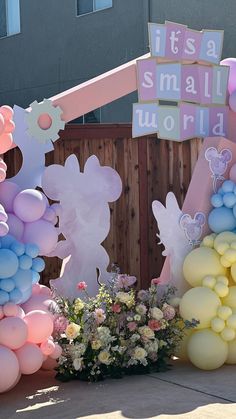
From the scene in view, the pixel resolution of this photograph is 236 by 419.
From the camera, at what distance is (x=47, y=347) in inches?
229

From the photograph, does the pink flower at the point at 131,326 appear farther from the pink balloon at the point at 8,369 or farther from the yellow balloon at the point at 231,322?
the pink balloon at the point at 8,369

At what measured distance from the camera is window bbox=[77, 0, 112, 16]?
574 inches

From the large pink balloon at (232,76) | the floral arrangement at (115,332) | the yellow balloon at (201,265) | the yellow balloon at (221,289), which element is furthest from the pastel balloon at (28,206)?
the large pink balloon at (232,76)

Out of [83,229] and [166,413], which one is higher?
[83,229]

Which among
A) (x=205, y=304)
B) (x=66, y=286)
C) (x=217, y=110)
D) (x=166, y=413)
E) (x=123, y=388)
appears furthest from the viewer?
(x=217, y=110)

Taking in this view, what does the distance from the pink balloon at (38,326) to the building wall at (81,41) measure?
320 inches

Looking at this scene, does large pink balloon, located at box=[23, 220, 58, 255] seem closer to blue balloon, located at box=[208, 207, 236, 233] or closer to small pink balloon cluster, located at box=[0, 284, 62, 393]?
small pink balloon cluster, located at box=[0, 284, 62, 393]

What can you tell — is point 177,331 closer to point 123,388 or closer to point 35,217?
point 123,388

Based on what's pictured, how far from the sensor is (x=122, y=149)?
8117 mm

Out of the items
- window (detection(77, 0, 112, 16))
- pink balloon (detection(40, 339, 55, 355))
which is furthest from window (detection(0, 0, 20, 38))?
pink balloon (detection(40, 339, 55, 355))

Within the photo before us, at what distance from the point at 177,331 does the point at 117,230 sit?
202 cm

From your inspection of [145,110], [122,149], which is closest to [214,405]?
[145,110]

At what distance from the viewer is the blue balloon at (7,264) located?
555 centimetres

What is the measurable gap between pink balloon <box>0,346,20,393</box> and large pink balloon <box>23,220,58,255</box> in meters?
0.87
